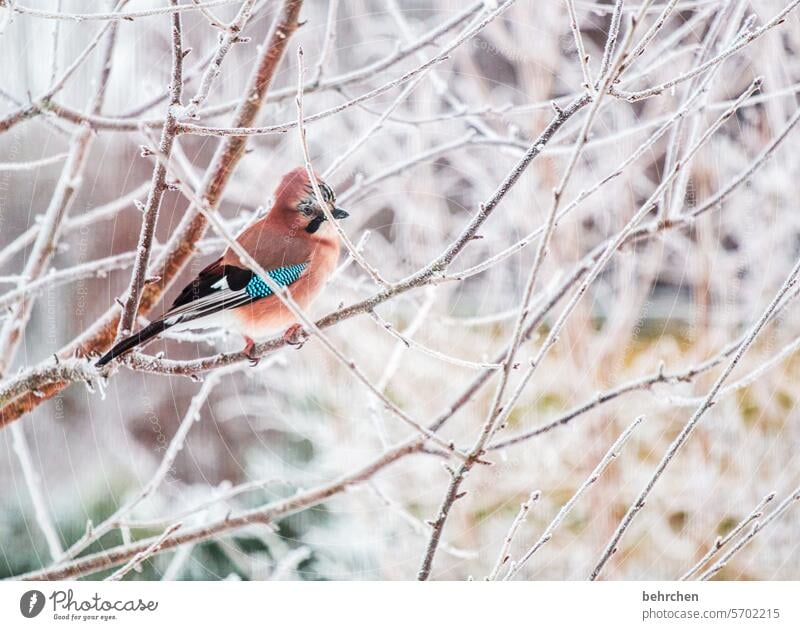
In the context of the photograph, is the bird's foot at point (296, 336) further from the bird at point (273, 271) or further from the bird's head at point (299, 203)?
the bird's head at point (299, 203)

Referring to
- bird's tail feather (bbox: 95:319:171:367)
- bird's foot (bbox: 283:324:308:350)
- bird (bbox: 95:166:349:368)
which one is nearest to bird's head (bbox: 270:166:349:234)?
bird (bbox: 95:166:349:368)

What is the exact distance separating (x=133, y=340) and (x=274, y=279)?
244mm

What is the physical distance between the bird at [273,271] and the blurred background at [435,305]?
5 centimetres

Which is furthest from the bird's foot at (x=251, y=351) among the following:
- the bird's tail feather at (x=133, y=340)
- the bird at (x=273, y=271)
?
the bird's tail feather at (x=133, y=340)

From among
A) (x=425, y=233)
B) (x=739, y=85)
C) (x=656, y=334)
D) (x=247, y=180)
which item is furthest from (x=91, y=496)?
(x=739, y=85)

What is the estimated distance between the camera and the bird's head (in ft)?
3.90

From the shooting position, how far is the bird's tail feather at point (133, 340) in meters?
1.00

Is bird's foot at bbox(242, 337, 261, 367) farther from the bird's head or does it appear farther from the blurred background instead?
the bird's head

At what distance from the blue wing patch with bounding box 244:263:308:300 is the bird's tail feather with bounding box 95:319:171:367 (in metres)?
0.16

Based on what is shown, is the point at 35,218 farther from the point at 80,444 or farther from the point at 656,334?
the point at 656,334

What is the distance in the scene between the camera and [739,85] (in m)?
1.36

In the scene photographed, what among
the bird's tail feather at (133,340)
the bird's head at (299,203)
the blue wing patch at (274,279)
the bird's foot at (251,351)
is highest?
the bird's head at (299,203)

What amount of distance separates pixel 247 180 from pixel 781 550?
45.0 inches

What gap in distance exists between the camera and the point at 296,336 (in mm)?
1188
